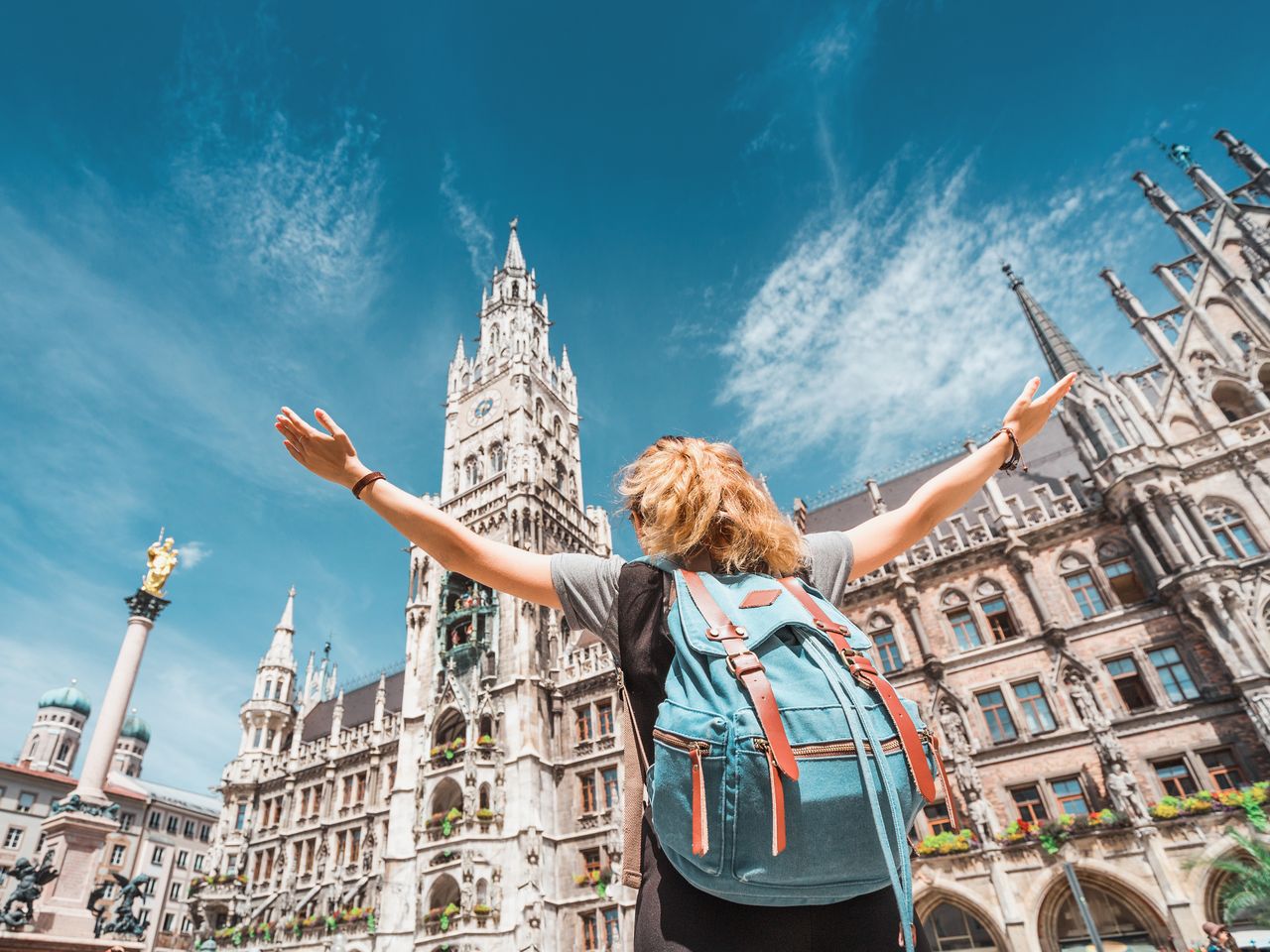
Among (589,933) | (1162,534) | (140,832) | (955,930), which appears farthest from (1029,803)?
(140,832)

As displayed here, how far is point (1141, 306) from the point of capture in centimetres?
2633

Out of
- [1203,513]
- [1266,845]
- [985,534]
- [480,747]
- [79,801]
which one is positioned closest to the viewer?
[1266,845]

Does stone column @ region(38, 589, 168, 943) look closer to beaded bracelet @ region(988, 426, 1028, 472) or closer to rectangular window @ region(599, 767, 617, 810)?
rectangular window @ region(599, 767, 617, 810)

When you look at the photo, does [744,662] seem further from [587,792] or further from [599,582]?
[587,792]

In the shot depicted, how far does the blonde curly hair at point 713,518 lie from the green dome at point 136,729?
94948mm

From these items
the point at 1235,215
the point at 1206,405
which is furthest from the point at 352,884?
the point at 1235,215

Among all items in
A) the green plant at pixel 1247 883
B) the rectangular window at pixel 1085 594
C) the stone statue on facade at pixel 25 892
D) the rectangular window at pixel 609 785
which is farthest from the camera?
the rectangular window at pixel 609 785

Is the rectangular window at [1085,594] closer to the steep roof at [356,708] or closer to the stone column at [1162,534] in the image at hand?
the stone column at [1162,534]

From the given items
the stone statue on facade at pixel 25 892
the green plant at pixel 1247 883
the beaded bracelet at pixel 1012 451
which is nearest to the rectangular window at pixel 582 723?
the stone statue on facade at pixel 25 892

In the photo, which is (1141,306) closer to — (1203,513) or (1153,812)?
(1203,513)

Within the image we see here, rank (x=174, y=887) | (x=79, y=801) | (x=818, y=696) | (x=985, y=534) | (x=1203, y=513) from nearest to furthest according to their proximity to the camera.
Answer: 1. (x=818, y=696)
2. (x=79, y=801)
3. (x=1203, y=513)
4. (x=985, y=534)
5. (x=174, y=887)

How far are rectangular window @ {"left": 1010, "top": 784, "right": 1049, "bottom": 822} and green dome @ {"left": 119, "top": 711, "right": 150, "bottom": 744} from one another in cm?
8739

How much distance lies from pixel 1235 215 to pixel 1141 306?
5.04 metres

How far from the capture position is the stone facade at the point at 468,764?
24.6 meters
